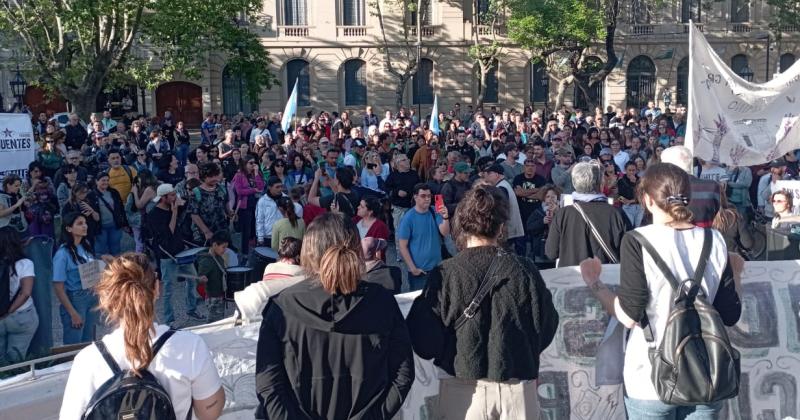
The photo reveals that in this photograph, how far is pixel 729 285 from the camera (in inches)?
156

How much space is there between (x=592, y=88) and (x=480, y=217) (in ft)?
124

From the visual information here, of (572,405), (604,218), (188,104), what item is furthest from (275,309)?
(188,104)

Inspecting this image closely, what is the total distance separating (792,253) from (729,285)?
5.86 metres

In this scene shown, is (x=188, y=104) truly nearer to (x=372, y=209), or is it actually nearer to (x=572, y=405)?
(x=372, y=209)

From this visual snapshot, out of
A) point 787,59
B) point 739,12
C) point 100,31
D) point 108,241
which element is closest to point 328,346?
point 108,241

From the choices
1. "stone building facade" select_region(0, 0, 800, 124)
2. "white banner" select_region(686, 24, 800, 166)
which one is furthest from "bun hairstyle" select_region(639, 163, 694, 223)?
"stone building facade" select_region(0, 0, 800, 124)

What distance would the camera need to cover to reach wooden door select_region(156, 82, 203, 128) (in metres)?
40.2

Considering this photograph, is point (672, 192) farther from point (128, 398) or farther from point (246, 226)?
point (246, 226)

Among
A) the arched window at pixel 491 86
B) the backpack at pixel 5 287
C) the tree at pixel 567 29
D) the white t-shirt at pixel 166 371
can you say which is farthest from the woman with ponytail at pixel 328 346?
the arched window at pixel 491 86

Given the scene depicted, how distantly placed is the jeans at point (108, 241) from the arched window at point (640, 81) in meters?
34.9

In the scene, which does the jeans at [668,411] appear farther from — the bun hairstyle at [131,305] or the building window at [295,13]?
the building window at [295,13]

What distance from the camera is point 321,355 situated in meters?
3.57

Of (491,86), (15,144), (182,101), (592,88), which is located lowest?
(15,144)

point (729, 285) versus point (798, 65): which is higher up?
point (798, 65)
